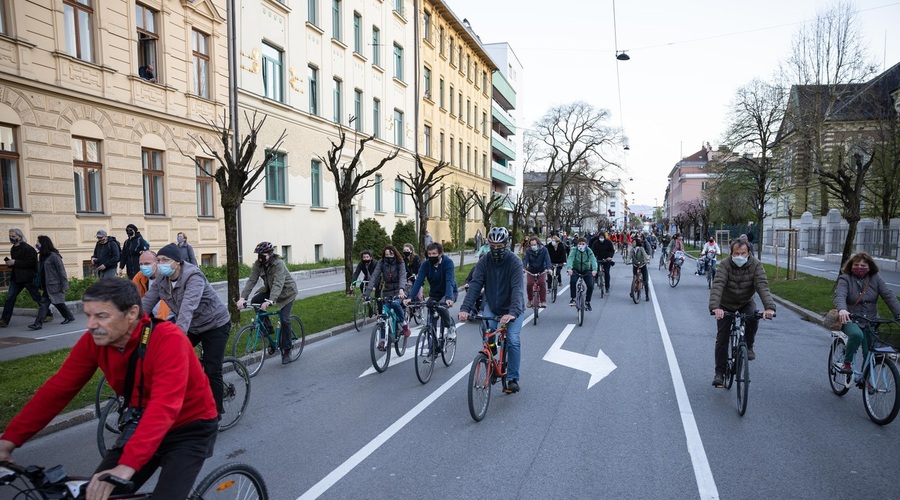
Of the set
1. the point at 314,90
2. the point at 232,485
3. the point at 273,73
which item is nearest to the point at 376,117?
the point at 314,90

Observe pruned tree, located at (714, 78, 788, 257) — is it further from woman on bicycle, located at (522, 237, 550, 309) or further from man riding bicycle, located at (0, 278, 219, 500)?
man riding bicycle, located at (0, 278, 219, 500)

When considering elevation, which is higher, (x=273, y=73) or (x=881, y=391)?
(x=273, y=73)

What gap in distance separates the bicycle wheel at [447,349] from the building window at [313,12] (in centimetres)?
1985

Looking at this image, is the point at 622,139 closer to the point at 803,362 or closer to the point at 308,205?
the point at 308,205

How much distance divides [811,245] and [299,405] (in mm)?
41586

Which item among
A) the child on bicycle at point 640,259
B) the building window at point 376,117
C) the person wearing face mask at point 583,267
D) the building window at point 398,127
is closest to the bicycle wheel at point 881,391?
the person wearing face mask at point 583,267

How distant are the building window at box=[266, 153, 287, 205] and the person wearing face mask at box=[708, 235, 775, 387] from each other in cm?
1803

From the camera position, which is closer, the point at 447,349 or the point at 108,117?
the point at 447,349

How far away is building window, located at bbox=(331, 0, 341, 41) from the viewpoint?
2527 cm

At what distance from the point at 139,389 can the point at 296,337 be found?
21.0ft

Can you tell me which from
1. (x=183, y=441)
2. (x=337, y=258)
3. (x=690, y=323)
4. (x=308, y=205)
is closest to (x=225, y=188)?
(x=183, y=441)

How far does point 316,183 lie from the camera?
81.6 feet

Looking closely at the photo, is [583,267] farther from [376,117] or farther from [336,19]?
[376,117]

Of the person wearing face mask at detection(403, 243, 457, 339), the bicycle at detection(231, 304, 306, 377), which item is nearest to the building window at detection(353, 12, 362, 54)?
the person wearing face mask at detection(403, 243, 457, 339)
